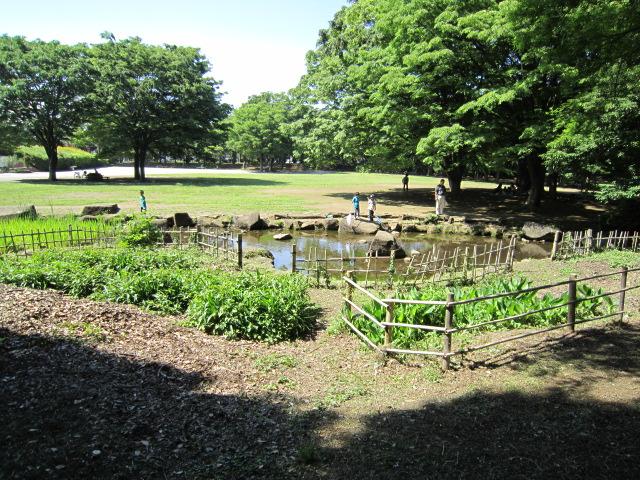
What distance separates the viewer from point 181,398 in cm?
582

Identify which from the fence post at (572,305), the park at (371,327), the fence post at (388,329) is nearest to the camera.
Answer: the park at (371,327)

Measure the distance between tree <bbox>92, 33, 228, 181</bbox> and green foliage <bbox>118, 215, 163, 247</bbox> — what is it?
1116 inches

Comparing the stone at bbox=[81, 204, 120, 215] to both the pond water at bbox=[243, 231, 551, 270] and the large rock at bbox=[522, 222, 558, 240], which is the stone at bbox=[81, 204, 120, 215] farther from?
the large rock at bbox=[522, 222, 558, 240]

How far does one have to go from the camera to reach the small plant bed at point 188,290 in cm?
864

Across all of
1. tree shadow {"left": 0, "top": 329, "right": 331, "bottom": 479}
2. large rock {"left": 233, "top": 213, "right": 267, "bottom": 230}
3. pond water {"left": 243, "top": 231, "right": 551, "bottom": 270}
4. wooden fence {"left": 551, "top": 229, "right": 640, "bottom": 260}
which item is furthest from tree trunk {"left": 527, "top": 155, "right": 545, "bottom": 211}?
tree shadow {"left": 0, "top": 329, "right": 331, "bottom": 479}

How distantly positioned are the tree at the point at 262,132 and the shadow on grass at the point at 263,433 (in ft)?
200

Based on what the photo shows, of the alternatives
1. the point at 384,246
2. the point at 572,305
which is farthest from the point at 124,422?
the point at 384,246

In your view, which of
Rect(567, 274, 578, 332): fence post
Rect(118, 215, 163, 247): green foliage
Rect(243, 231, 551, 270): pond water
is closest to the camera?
Rect(567, 274, 578, 332): fence post

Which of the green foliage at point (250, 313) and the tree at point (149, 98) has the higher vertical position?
the tree at point (149, 98)

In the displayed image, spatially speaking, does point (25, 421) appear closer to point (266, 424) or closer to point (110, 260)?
point (266, 424)

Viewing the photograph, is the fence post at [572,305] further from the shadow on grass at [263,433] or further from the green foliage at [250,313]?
the green foliage at [250,313]

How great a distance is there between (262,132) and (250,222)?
4773 cm

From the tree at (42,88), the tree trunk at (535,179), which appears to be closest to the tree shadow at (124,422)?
the tree trunk at (535,179)

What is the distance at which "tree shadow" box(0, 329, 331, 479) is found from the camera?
13.9ft
